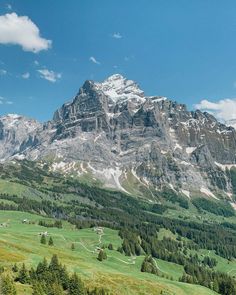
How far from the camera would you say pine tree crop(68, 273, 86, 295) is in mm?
123400

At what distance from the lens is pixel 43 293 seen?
10850 centimetres

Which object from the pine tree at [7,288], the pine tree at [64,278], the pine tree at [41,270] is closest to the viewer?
the pine tree at [7,288]

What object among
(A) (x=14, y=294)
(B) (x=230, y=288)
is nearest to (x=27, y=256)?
(A) (x=14, y=294)

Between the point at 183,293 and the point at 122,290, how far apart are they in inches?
1236

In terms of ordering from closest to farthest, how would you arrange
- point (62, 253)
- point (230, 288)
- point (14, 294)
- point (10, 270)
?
1. point (14, 294)
2. point (10, 270)
3. point (62, 253)
4. point (230, 288)

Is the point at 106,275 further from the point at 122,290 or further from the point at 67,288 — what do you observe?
the point at 67,288

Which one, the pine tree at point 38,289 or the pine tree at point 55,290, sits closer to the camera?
the pine tree at point 38,289

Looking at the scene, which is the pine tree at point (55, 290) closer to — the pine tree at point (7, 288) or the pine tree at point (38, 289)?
the pine tree at point (38, 289)

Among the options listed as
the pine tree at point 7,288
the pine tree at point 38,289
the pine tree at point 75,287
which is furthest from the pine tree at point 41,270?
the pine tree at point 7,288

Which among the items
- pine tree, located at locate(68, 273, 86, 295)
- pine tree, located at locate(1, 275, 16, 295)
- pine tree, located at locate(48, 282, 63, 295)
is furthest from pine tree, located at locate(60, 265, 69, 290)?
pine tree, located at locate(1, 275, 16, 295)

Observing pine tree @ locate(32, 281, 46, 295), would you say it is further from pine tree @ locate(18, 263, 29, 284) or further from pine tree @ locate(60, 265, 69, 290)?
pine tree @ locate(60, 265, 69, 290)

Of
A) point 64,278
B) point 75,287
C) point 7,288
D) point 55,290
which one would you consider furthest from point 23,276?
point 7,288

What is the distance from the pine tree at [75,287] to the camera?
12340 centimetres

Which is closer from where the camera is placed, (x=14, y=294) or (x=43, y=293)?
(x=14, y=294)
